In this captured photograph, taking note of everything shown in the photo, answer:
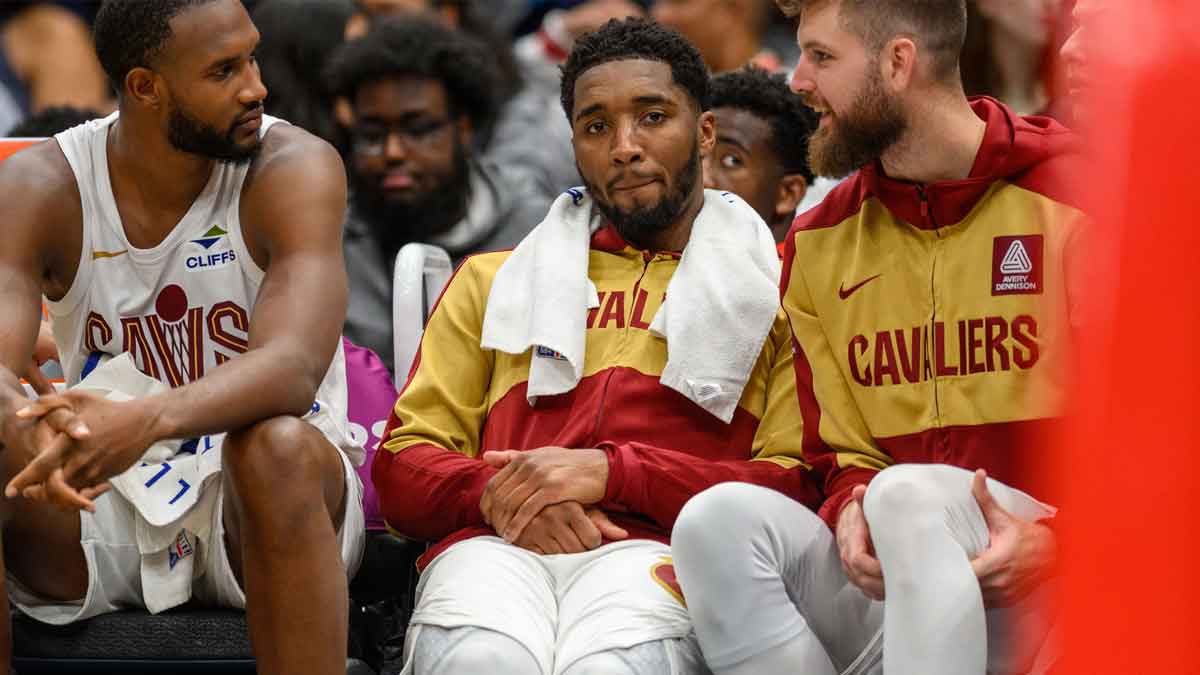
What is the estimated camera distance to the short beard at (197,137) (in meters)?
3.02

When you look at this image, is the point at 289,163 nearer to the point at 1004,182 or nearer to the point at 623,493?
the point at 623,493

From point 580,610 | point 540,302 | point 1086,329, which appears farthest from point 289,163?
point 1086,329

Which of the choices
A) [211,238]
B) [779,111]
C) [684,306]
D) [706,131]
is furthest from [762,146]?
[211,238]

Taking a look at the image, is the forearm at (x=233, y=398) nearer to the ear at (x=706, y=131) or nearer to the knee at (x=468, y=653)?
the knee at (x=468, y=653)

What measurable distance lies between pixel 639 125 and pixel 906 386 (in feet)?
2.82

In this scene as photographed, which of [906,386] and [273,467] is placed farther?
[906,386]

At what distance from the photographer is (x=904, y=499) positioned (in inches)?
93.1

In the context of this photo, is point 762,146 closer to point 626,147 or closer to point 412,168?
point 626,147

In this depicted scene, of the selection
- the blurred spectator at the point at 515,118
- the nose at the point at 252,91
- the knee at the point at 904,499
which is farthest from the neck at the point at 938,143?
the blurred spectator at the point at 515,118

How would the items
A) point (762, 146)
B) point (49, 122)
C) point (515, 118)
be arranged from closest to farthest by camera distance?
point (762, 146), point (49, 122), point (515, 118)

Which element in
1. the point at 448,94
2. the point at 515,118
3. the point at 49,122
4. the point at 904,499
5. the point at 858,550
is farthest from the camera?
the point at 515,118

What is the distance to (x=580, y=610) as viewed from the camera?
2754 millimetres

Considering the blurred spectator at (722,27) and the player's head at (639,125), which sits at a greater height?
the blurred spectator at (722,27)

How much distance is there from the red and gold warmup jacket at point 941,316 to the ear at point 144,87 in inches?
49.3
